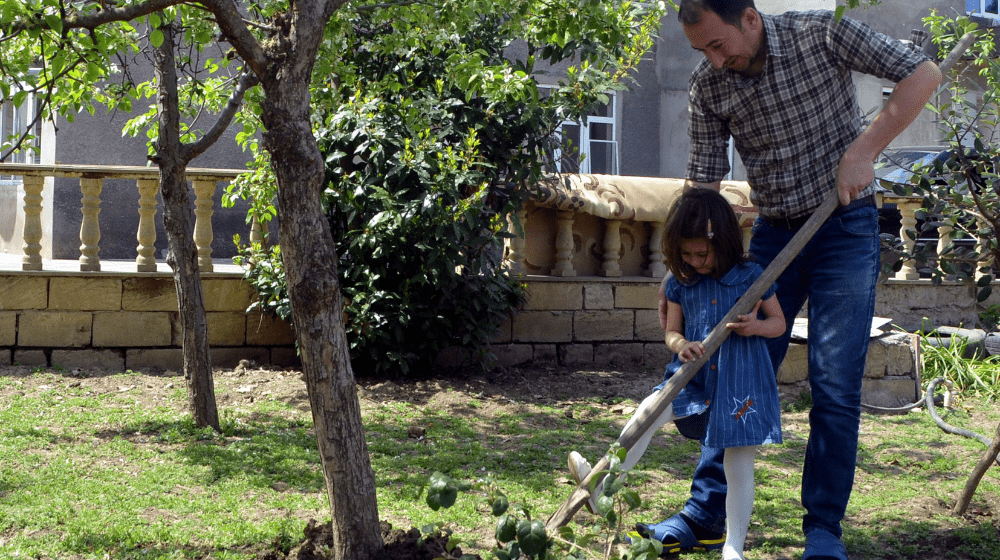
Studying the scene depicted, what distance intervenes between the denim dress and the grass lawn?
55cm

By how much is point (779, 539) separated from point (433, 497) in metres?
1.82

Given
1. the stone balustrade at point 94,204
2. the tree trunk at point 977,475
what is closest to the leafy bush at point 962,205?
the tree trunk at point 977,475

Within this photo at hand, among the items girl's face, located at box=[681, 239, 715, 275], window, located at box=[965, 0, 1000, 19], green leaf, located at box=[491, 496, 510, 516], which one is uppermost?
window, located at box=[965, 0, 1000, 19]

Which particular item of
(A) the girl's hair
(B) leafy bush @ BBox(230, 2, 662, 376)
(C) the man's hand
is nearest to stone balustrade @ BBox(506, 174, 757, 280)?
(B) leafy bush @ BBox(230, 2, 662, 376)

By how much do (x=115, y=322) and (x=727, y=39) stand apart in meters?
5.07

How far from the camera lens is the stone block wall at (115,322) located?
20.0 ft

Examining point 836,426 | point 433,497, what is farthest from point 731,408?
point 433,497

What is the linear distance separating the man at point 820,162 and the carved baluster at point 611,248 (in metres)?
4.14

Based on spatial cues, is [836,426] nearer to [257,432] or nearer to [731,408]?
[731,408]

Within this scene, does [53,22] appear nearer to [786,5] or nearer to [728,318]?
[728,318]

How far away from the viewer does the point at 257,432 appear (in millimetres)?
4723

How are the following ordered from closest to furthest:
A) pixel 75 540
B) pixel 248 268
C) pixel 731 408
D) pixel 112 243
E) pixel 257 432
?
pixel 731 408, pixel 75 540, pixel 257 432, pixel 248 268, pixel 112 243

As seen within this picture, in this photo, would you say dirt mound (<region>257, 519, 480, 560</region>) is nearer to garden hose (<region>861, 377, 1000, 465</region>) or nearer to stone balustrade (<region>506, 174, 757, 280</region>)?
garden hose (<region>861, 377, 1000, 465</region>)

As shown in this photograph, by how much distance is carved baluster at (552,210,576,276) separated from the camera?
6.95m
